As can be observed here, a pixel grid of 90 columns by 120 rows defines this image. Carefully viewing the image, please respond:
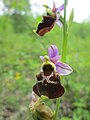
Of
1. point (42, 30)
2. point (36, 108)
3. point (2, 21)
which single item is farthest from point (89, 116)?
point (2, 21)

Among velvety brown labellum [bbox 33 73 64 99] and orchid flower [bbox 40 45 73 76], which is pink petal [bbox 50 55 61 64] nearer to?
orchid flower [bbox 40 45 73 76]

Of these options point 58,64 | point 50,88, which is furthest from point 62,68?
point 50,88

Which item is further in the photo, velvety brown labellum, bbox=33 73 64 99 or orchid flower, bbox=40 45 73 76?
orchid flower, bbox=40 45 73 76

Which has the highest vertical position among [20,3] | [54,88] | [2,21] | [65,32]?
[65,32]

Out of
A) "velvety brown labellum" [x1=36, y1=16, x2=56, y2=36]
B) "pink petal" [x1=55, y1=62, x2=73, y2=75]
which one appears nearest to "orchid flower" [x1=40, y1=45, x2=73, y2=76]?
"pink petal" [x1=55, y1=62, x2=73, y2=75]

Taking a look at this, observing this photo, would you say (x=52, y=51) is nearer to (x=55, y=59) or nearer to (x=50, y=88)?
(x=55, y=59)

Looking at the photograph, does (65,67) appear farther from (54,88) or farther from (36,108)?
(36,108)

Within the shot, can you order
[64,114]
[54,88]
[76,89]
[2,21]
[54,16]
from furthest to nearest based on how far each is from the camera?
[2,21] → [76,89] → [64,114] → [54,16] → [54,88]
